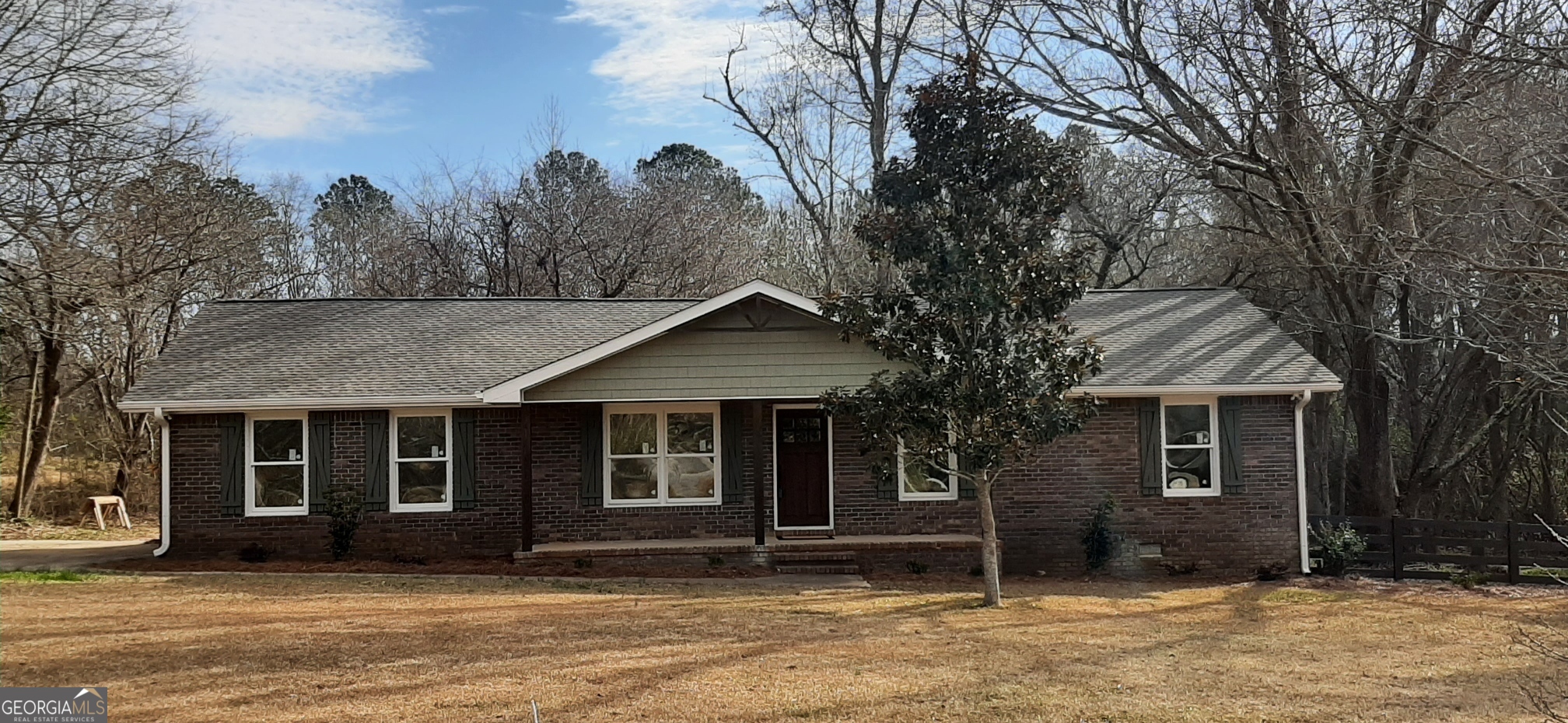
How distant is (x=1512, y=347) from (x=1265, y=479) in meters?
4.33

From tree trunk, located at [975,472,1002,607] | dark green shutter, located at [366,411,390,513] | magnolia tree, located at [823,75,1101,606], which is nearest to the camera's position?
magnolia tree, located at [823,75,1101,606]

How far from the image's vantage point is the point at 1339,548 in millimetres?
16031

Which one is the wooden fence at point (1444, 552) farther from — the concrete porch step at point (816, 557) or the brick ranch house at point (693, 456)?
the concrete porch step at point (816, 557)

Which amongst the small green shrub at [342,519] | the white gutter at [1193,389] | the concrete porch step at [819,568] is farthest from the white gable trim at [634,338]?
the white gutter at [1193,389]

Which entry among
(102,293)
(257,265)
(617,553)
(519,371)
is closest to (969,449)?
(617,553)

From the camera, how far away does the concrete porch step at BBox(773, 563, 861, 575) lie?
49.8ft

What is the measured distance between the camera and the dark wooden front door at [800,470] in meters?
16.7

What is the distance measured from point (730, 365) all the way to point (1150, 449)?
6053mm

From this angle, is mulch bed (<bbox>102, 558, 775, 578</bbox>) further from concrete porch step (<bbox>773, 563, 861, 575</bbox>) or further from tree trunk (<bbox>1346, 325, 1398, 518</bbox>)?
tree trunk (<bbox>1346, 325, 1398, 518</bbox>)

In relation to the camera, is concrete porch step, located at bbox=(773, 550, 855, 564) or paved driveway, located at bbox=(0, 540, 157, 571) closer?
paved driveway, located at bbox=(0, 540, 157, 571)

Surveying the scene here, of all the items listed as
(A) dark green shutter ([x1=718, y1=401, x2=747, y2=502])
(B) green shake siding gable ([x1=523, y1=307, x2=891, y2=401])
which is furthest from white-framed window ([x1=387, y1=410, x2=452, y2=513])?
(A) dark green shutter ([x1=718, y1=401, x2=747, y2=502])

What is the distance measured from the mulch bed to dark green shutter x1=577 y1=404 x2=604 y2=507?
1.29m

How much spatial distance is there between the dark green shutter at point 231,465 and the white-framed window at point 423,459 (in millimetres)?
1999

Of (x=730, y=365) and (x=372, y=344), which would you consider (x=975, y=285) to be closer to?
(x=730, y=365)
